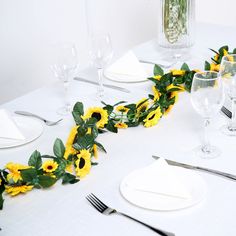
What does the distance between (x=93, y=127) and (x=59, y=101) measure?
0.40 meters

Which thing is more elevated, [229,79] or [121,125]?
[229,79]

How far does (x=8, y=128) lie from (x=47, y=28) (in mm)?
2169

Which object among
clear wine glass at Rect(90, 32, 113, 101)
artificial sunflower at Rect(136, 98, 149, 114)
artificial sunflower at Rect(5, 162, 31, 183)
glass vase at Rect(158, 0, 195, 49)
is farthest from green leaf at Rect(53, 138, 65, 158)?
glass vase at Rect(158, 0, 195, 49)

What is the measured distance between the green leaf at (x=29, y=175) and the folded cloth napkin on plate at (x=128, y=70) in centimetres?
81

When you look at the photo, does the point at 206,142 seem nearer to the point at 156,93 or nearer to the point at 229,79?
the point at 229,79

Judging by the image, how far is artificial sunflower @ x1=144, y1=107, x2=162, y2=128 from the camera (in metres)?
1.46

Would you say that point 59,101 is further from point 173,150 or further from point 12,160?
point 173,150

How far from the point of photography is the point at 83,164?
1.21 m

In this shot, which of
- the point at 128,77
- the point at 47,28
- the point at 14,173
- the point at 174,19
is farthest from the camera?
the point at 47,28

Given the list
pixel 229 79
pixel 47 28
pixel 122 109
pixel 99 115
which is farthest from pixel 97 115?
pixel 47 28

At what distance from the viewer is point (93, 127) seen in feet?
4.48

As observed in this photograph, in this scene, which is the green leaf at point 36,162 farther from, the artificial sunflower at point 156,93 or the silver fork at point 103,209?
the artificial sunflower at point 156,93

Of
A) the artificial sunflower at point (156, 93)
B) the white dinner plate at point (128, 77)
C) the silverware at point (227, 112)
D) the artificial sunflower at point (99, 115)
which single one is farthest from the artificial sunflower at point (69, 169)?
the white dinner plate at point (128, 77)

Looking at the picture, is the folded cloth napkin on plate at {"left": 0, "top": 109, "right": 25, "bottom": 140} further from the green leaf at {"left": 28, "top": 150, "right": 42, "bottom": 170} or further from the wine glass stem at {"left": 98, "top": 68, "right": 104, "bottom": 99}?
the wine glass stem at {"left": 98, "top": 68, "right": 104, "bottom": 99}
